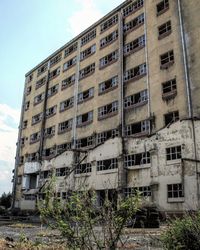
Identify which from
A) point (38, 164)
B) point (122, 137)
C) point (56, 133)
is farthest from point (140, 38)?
point (38, 164)

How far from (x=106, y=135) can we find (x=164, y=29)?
1303 cm

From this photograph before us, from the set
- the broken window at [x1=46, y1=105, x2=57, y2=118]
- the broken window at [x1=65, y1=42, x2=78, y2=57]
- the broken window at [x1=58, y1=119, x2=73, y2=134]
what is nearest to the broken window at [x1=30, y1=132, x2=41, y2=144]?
the broken window at [x1=46, y1=105, x2=57, y2=118]

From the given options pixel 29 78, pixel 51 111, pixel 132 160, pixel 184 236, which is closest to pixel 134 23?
pixel 132 160

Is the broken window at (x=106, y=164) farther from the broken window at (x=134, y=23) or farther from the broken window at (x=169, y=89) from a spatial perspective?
the broken window at (x=134, y=23)

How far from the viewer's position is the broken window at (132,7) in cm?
3647

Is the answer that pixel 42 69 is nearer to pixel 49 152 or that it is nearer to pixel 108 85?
pixel 49 152

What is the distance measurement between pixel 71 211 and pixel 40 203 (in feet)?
2.33

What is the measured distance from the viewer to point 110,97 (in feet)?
117

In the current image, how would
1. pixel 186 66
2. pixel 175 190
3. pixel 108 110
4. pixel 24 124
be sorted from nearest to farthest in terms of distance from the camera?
pixel 175 190
pixel 186 66
pixel 108 110
pixel 24 124

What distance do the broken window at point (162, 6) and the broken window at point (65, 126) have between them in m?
17.3

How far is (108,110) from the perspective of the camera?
35.8 meters

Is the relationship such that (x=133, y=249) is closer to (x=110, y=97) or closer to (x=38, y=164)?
(x=110, y=97)

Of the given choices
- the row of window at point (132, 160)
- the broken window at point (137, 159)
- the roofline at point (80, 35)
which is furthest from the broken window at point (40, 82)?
the broken window at point (137, 159)

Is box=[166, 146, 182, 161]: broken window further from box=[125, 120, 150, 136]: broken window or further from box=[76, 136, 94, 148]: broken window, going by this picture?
box=[76, 136, 94, 148]: broken window
